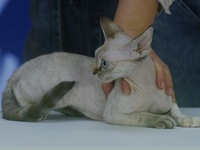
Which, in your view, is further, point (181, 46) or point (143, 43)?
point (181, 46)

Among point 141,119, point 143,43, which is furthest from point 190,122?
point 143,43

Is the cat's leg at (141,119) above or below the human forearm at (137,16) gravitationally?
below

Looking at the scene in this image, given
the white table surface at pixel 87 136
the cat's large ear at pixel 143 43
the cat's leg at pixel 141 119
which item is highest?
the cat's large ear at pixel 143 43

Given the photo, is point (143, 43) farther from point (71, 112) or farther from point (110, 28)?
point (71, 112)

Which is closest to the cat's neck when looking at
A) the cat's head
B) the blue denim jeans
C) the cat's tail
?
the cat's head

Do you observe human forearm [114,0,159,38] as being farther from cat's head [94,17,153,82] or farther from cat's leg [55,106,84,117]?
cat's leg [55,106,84,117]

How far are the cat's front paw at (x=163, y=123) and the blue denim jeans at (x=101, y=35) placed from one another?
0.44 meters

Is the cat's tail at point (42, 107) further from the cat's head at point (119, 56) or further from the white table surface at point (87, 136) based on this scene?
the cat's head at point (119, 56)

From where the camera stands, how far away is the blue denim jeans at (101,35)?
59.3 inches

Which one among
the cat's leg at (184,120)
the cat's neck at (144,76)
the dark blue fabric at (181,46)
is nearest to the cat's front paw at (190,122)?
the cat's leg at (184,120)

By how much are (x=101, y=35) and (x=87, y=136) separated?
61 centimetres

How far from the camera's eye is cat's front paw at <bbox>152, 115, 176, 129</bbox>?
3.53ft

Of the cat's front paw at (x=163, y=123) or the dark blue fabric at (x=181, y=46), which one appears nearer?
the cat's front paw at (x=163, y=123)

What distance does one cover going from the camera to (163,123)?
42.5 inches
